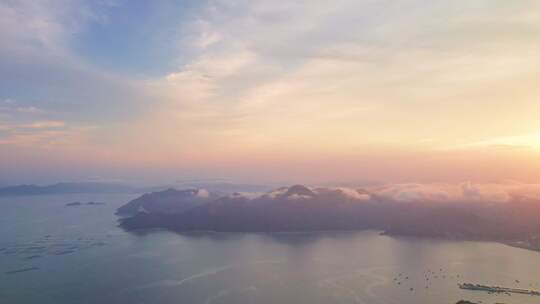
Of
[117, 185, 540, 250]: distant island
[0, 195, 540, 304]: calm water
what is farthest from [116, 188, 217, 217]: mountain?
[0, 195, 540, 304]: calm water

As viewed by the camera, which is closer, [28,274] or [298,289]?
[298,289]

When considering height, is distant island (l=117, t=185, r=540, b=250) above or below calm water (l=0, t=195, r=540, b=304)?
above

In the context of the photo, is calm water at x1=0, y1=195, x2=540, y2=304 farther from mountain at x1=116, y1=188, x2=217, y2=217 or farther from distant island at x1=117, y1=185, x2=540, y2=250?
mountain at x1=116, y1=188, x2=217, y2=217

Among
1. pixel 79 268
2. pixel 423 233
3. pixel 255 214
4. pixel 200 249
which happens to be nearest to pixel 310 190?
pixel 255 214

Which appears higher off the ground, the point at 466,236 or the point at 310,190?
the point at 310,190

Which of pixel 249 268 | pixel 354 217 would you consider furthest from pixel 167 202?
pixel 249 268

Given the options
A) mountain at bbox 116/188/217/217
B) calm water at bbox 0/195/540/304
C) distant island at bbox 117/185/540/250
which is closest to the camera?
calm water at bbox 0/195/540/304

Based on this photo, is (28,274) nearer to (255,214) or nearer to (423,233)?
(255,214)
